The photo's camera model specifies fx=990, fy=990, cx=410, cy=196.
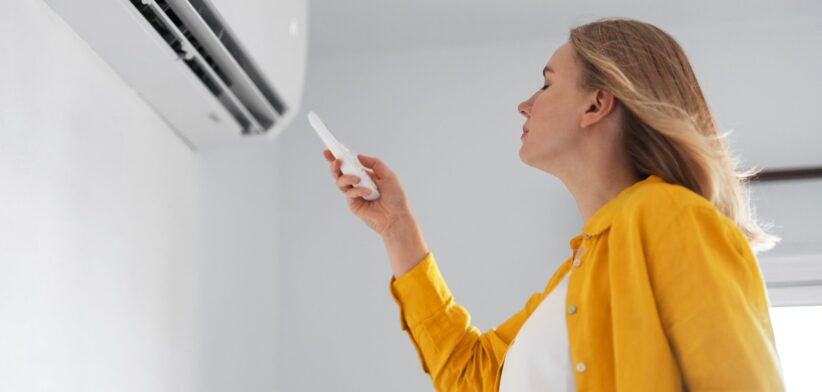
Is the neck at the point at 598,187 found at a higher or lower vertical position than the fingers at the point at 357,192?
lower

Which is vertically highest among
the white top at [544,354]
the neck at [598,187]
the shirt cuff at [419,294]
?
the neck at [598,187]

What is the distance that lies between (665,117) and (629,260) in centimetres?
16

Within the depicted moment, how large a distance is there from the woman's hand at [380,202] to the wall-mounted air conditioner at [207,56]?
33 cm

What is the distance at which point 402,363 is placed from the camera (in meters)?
2.08

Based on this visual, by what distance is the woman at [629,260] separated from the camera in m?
0.82

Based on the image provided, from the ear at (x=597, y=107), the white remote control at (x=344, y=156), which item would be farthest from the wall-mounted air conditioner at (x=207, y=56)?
the ear at (x=597, y=107)

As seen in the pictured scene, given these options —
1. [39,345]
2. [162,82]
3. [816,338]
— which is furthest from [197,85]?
[816,338]

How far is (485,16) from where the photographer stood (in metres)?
2.20

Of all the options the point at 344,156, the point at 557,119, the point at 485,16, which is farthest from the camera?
the point at 485,16

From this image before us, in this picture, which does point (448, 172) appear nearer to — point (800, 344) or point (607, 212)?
point (800, 344)

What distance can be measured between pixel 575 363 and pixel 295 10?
99 centimetres

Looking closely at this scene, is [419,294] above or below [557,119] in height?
below

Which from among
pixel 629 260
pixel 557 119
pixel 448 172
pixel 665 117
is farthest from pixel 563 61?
pixel 448 172

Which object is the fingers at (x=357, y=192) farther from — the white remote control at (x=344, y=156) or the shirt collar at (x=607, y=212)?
the shirt collar at (x=607, y=212)
